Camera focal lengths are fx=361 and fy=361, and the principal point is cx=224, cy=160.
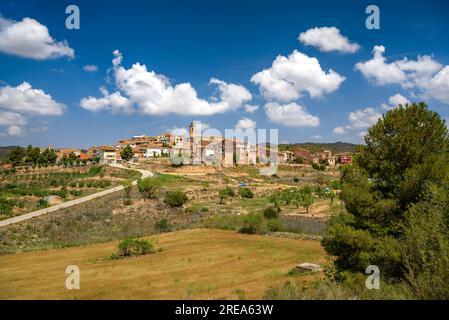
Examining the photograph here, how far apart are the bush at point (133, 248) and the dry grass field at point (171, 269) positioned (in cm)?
79

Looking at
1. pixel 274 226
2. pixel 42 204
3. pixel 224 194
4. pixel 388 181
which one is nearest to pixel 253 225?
pixel 274 226

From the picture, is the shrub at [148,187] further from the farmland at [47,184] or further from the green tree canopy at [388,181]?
the green tree canopy at [388,181]

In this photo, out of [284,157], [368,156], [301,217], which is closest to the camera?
[368,156]

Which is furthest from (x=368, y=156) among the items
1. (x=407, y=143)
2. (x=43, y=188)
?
(x=43, y=188)

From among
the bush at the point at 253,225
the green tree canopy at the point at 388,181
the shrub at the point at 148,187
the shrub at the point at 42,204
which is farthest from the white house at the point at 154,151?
the green tree canopy at the point at 388,181

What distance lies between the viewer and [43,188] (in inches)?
2443

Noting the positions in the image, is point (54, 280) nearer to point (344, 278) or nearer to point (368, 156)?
point (344, 278)

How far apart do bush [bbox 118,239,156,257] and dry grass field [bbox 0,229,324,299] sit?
788 mm

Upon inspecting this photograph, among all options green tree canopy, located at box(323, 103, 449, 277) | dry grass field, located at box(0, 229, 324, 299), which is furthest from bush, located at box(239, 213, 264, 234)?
green tree canopy, located at box(323, 103, 449, 277)

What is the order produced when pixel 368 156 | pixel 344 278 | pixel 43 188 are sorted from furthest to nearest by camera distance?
pixel 43 188 → pixel 368 156 → pixel 344 278

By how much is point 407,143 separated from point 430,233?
153 inches

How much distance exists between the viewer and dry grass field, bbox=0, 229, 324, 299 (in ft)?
46.4
